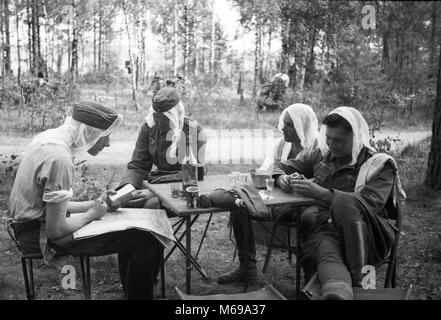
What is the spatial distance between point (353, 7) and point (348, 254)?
422cm

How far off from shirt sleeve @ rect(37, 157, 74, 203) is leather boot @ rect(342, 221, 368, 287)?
149cm

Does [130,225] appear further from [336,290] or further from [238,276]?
[238,276]

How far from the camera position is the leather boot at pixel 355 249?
8.35 ft

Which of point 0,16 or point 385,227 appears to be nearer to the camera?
point 385,227

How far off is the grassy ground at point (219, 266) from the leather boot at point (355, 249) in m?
0.82

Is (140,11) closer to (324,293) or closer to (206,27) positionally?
(206,27)

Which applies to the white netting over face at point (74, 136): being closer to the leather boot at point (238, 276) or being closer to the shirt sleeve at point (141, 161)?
the shirt sleeve at point (141, 161)

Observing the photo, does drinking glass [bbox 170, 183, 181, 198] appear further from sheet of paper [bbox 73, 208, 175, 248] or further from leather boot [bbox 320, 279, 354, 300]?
leather boot [bbox 320, 279, 354, 300]

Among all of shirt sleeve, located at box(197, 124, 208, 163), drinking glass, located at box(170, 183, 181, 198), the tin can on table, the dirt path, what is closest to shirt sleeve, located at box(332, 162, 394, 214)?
the tin can on table

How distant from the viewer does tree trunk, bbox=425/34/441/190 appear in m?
5.33

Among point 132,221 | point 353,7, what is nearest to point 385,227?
point 132,221

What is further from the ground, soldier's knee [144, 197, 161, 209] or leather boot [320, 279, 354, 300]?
soldier's knee [144, 197, 161, 209]

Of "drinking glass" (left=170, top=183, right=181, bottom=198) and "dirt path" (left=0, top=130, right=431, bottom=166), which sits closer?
"drinking glass" (left=170, top=183, right=181, bottom=198)
